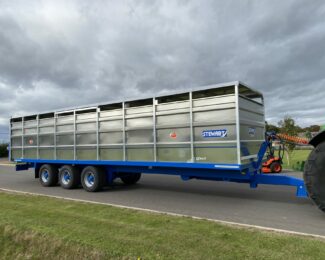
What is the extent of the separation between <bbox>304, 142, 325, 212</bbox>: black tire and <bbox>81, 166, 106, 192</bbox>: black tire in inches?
253

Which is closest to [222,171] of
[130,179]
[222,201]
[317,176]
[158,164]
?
[222,201]

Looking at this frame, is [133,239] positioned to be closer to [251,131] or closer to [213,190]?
[251,131]

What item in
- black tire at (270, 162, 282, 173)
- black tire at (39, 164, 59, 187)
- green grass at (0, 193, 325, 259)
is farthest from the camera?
black tire at (270, 162, 282, 173)

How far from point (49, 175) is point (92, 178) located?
235 cm

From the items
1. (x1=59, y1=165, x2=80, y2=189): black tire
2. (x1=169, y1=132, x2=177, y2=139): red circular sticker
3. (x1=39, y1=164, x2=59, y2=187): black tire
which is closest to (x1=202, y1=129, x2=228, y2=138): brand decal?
(x1=169, y1=132, x2=177, y2=139): red circular sticker

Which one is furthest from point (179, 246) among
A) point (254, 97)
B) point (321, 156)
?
point (254, 97)

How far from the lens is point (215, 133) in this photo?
7004 mm

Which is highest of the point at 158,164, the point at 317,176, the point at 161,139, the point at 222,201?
the point at 161,139

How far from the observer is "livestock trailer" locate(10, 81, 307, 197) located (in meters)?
6.91

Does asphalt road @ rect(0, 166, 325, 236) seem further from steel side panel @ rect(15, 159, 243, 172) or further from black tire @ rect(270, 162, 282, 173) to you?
black tire @ rect(270, 162, 282, 173)

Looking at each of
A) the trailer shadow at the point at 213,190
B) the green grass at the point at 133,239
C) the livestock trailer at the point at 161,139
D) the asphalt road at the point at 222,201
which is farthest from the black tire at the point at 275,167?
the green grass at the point at 133,239

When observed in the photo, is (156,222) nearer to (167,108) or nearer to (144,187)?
(167,108)

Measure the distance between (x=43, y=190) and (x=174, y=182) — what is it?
5.02m

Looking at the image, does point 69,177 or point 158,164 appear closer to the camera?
point 158,164
